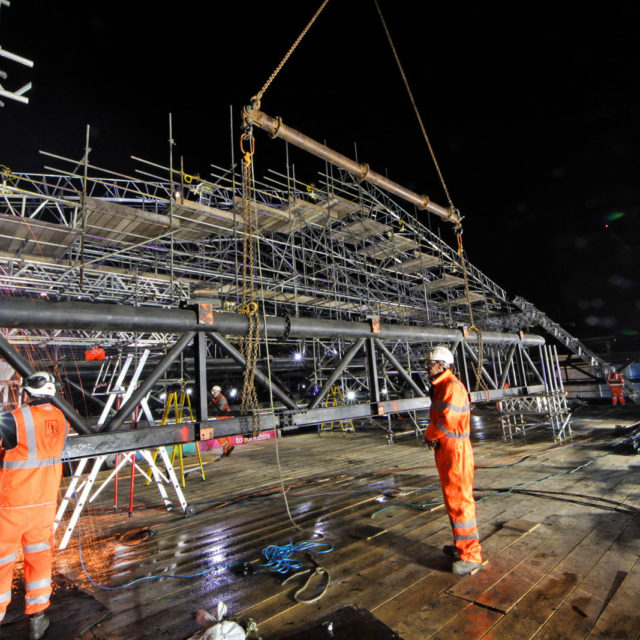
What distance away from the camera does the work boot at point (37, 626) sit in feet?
8.92

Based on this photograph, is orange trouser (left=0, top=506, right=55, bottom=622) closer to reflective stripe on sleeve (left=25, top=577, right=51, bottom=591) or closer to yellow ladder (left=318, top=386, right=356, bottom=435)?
reflective stripe on sleeve (left=25, top=577, right=51, bottom=591)

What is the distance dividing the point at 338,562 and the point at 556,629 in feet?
6.01

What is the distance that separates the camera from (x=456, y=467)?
3391mm

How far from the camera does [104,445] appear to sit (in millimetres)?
2623

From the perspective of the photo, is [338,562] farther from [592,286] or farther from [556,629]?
[592,286]

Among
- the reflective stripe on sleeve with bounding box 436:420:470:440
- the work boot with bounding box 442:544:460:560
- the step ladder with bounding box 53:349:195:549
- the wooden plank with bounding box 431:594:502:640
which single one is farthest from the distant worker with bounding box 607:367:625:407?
the step ladder with bounding box 53:349:195:549

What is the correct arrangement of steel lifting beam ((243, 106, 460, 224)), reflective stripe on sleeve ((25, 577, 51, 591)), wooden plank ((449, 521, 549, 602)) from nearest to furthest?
reflective stripe on sleeve ((25, 577, 51, 591)) → wooden plank ((449, 521, 549, 602)) → steel lifting beam ((243, 106, 460, 224))

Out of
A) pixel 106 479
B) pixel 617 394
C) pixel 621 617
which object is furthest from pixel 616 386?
pixel 106 479

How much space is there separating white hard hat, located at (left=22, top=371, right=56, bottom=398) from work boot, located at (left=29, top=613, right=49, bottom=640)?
5.45 feet

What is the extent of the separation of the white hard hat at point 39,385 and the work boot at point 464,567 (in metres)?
3.64

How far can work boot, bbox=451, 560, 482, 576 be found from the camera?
320cm

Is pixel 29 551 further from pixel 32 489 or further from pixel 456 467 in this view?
pixel 456 467

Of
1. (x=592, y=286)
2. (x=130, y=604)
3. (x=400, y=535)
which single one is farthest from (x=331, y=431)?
(x=592, y=286)

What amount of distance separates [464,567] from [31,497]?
3670 mm
